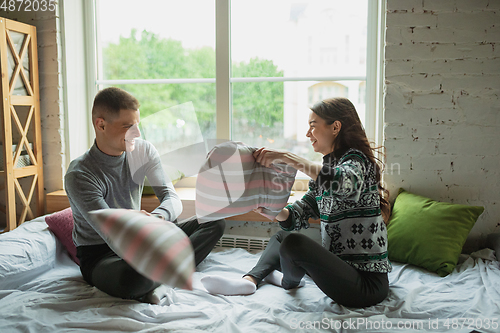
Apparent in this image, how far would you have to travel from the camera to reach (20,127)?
2.38 metres

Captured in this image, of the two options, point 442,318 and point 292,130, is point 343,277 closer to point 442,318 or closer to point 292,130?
point 442,318

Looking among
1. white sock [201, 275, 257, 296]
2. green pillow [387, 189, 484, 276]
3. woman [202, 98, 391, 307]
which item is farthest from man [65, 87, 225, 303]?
green pillow [387, 189, 484, 276]

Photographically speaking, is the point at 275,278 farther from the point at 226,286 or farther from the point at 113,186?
the point at 113,186

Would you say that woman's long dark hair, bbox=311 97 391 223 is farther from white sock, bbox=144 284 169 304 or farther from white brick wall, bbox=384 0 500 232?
white sock, bbox=144 284 169 304

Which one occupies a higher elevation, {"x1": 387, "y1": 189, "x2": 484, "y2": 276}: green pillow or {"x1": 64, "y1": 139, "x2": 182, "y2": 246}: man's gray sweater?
{"x1": 64, "y1": 139, "x2": 182, "y2": 246}: man's gray sweater

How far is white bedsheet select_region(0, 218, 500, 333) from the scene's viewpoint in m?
1.36

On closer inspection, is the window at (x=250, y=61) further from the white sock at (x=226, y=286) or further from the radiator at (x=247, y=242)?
the white sock at (x=226, y=286)

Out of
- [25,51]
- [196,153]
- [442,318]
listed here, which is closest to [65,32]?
[25,51]

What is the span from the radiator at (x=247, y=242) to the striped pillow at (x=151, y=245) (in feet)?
3.93

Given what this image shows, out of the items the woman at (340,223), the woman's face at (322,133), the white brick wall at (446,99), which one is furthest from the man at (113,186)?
the white brick wall at (446,99)

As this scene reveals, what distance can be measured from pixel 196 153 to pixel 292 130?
1026 mm

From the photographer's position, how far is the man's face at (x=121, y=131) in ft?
5.40

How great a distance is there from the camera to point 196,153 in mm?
1729

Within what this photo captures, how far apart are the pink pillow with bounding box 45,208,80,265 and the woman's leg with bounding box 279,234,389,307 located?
1201 mm
